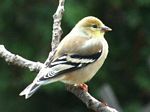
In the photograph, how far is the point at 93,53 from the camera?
5.57 m

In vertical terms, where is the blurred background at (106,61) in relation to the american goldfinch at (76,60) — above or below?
below

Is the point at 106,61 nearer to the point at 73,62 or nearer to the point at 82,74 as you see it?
the point at 82,74

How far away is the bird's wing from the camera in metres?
5.11

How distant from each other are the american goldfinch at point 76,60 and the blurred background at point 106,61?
2653 millimetres

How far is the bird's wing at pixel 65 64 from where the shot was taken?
16.8ft

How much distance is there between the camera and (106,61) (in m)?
8.70

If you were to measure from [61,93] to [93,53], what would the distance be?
340cm

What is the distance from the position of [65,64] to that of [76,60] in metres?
0.10

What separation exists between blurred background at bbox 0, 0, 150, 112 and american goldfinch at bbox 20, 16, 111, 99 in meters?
2.65

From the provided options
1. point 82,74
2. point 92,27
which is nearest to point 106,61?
point 92,27

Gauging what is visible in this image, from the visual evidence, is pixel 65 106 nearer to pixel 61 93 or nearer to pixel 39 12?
pixel 61 93

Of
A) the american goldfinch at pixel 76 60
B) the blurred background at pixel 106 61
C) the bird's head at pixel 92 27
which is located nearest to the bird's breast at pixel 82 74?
the american goldfinch at pixel 76 60

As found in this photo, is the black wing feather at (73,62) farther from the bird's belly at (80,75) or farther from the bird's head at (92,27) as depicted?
the bird's head at (92,27)

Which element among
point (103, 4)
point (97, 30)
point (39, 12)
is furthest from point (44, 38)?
point (97, 30)
